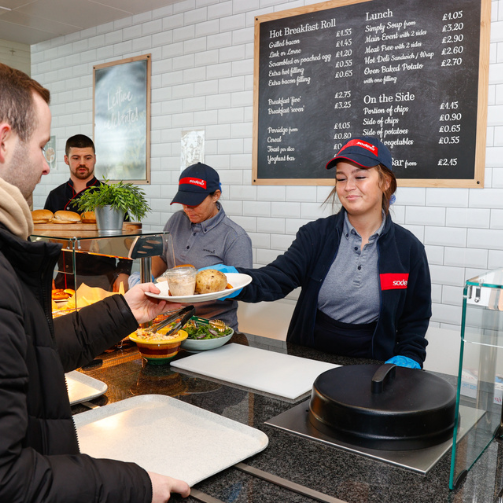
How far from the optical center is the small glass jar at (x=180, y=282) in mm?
1582

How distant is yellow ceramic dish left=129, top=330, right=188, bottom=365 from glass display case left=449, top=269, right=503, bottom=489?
39.3 inches

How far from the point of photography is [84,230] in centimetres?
212

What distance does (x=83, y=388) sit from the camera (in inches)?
59.1

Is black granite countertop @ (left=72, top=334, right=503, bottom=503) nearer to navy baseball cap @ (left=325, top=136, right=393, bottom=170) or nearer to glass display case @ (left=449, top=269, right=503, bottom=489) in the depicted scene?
glass display case @ (left=449, top=269, right=503, bottom=489)

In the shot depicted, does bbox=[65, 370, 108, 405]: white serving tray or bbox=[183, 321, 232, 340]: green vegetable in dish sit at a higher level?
bbox=[183, 321, 232, 340]: green vegetable in dish

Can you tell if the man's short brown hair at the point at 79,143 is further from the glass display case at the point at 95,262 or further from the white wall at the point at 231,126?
the glass display case at the point at 95,262

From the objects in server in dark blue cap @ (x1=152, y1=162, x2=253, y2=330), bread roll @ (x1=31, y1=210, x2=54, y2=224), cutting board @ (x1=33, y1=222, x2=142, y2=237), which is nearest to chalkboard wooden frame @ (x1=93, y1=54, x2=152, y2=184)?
server in dark blue cap @ (x1=152, y1=162, x2=253, y2=330)

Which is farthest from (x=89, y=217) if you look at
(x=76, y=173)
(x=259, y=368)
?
(x=76, y=173)

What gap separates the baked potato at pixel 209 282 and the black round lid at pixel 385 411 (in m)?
0.49

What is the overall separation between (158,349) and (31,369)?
0.86 meters

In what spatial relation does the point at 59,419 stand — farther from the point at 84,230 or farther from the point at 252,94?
the point at 252,94

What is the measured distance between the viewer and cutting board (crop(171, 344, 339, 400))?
5.11ft

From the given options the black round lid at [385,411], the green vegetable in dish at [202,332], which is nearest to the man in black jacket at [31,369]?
the black round lid at [385,411]

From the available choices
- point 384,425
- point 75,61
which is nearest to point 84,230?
point 384,425
